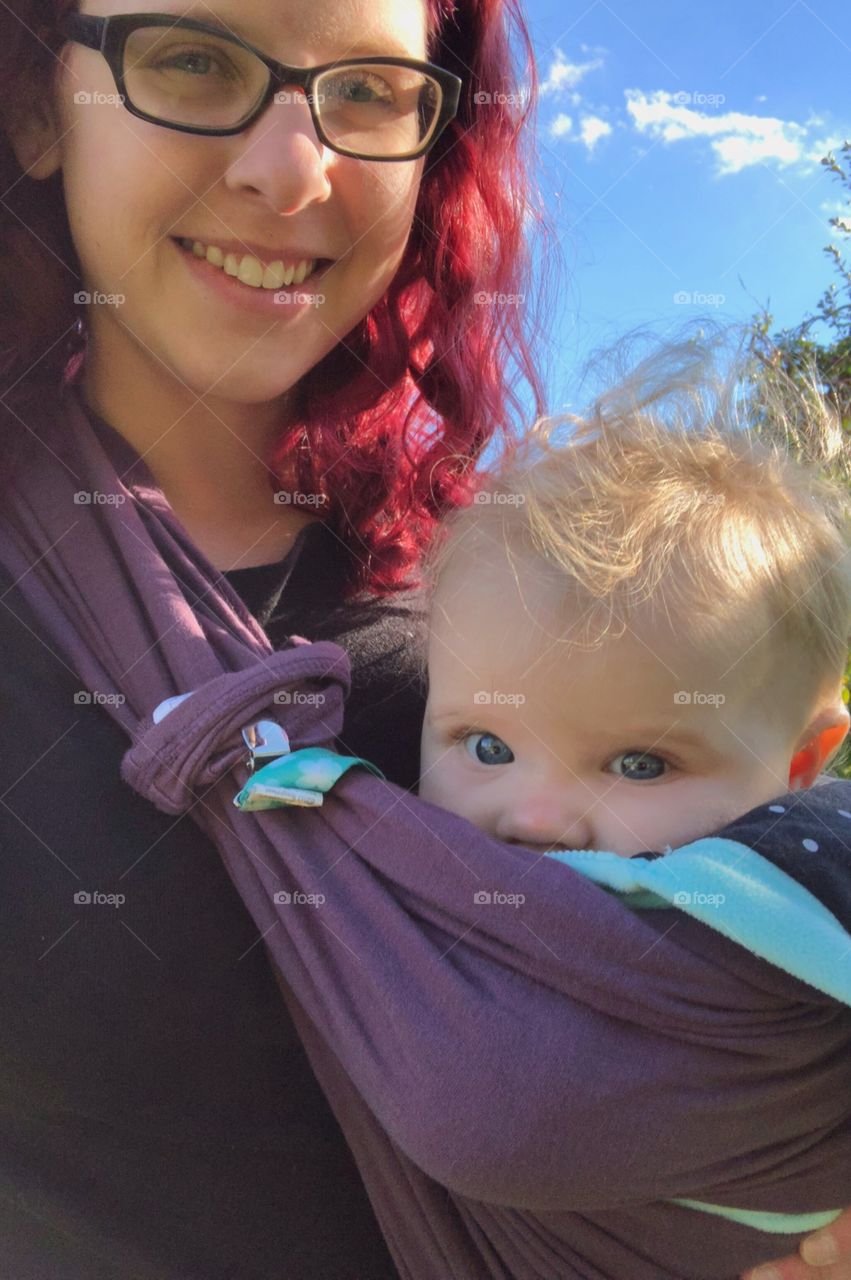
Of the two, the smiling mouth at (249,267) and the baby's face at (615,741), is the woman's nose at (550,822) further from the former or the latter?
the smiling mouth at (249,267)

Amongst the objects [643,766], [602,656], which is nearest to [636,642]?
[602,656]

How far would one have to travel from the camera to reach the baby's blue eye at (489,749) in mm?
1441

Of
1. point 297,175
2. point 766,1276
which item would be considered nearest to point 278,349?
point 297,175

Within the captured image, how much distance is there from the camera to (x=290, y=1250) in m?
1.29

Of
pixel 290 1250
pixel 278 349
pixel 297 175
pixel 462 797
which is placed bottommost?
pixel 290 1250

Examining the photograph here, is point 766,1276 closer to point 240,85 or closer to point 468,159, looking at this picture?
point 240,85

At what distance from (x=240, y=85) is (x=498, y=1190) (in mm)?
1430

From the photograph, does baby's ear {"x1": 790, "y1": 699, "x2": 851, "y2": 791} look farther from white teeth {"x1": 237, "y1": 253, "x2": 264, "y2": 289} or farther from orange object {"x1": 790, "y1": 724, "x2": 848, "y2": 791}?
white teeth {"x1": 237, "y1": 253, "x2": 264, "y2": 289}

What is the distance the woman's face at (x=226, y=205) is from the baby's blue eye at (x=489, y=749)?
662 millimetres

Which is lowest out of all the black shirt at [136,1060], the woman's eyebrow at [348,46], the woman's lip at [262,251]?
the black shirt at [136,1060]

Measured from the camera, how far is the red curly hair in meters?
2.01

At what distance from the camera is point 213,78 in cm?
151

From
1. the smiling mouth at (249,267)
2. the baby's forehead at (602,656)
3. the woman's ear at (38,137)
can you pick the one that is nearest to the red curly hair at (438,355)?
the smiling mouth at (249,267)

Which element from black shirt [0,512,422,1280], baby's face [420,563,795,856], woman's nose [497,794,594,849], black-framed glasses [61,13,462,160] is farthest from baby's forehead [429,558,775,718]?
black-framed glasses [61,13,462,160]
